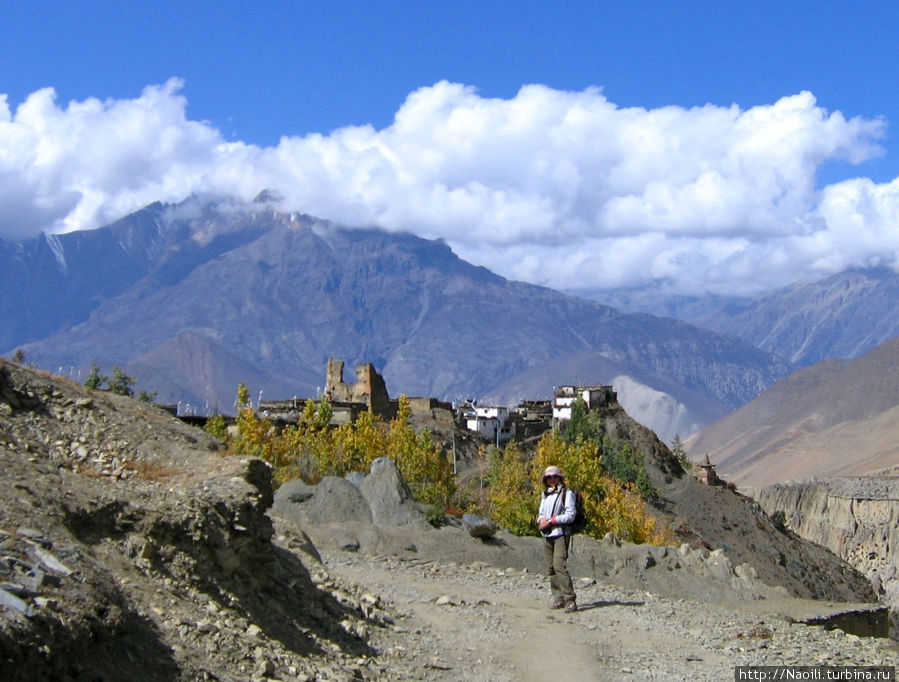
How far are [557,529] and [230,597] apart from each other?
20.9 feet

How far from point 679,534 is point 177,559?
53629 millimetres

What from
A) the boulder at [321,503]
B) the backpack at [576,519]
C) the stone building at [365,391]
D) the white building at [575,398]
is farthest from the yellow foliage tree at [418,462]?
the white building at [575,398]

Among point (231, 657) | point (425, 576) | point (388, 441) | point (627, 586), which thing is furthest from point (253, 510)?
point (388, 441)

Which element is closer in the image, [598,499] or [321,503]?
[321,503]

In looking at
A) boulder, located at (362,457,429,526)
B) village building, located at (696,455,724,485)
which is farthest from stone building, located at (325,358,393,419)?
boulder, located at (362,457,429,526)

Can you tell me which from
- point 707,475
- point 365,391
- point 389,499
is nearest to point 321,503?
point 389,499

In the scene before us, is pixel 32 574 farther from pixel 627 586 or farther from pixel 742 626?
pixel 627 586

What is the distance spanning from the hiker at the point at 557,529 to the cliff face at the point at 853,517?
7478cm

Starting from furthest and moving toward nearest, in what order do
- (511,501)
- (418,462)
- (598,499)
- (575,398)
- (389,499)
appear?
(575,398)
(598,499)
(418,462)
(511,501)
(389,499)

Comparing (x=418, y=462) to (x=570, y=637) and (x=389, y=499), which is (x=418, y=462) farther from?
(x=570, y=637)

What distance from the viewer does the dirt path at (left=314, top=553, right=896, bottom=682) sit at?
1460 cm

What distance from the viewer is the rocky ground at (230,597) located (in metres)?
9.92

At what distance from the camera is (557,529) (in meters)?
17.6

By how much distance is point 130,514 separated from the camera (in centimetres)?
1231
